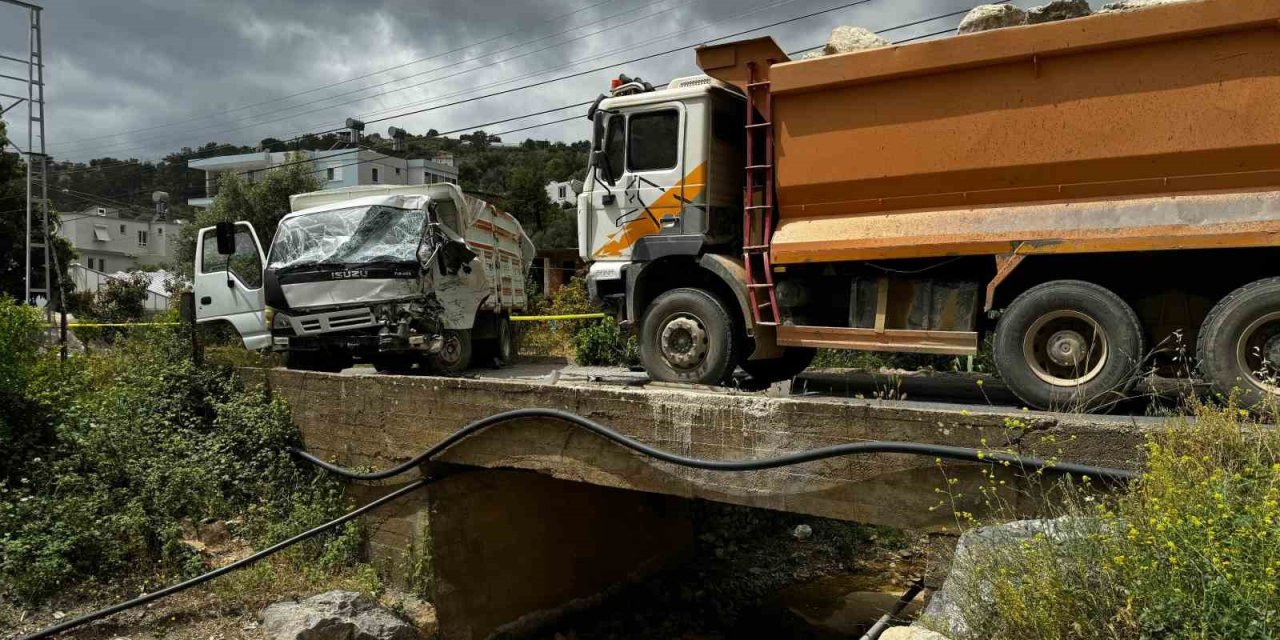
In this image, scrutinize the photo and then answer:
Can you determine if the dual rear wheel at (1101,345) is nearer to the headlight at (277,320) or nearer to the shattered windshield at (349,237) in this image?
the shattered windshield at (349,237)

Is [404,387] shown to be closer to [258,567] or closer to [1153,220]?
[258,567]

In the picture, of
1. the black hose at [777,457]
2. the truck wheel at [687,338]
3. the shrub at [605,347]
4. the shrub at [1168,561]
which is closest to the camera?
the shrub at [1168,561]

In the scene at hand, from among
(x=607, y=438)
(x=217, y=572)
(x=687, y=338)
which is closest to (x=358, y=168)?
(x=217, y=572)

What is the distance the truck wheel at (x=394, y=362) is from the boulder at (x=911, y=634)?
648cm

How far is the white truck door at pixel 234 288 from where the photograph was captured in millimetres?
10625

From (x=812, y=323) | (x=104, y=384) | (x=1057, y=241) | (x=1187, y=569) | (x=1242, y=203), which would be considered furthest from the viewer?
(x=104, y=384)

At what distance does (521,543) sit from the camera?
29.7ft

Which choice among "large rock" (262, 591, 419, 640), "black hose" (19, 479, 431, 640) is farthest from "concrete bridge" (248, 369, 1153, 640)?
"large rock" (262, 591, 419, 640)

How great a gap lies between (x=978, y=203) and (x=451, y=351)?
627 cm

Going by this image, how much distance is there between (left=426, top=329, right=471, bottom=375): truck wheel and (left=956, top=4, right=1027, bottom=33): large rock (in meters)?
6.40

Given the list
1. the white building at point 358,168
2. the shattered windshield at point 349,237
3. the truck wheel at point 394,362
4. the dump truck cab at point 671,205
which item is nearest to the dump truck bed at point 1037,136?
the dump truck cab at point 671,205

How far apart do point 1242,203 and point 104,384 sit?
443 inches

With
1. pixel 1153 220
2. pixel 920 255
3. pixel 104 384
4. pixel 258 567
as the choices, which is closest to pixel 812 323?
pixel 920 255

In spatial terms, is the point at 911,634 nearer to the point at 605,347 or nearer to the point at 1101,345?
the point at 1101,345
